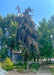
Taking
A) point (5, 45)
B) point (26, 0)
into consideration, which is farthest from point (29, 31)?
point (5, 45)

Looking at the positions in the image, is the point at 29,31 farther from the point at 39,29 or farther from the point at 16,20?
the point at 16,20

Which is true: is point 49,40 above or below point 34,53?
above

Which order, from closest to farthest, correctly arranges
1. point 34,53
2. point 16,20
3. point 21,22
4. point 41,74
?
point 41,74, point 34,53, point 21,22, point 16,20

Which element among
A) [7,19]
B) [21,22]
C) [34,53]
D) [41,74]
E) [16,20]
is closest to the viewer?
[41,74]

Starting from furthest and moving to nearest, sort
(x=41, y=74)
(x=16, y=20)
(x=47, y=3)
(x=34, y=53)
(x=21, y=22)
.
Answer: (x=16, y=20) < (x=21, y=22) < (x=34, y=53) < (x=47, y=3) < (x=41, y=74)

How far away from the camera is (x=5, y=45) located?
10656 mm

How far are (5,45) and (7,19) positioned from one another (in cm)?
349

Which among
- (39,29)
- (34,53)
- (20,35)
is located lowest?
(34,53)

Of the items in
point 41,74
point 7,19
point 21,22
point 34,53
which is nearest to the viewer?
point 41,74

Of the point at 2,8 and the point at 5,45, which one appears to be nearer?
the point at 2,8

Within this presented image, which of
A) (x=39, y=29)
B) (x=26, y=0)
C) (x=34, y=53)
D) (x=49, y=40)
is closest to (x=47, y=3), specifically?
(x=26, y=0)

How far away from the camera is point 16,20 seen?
1019 cm

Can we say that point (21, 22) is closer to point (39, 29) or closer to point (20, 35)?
point (20, 35)

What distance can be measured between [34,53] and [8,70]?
2.93 meters
